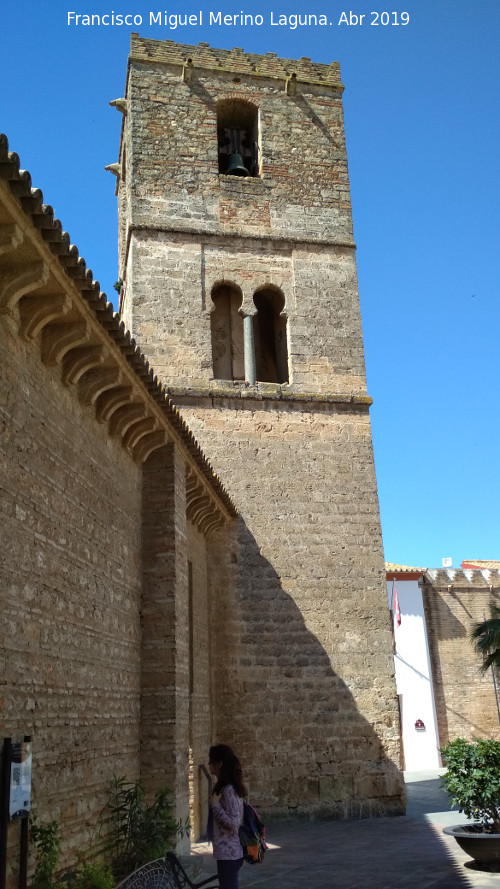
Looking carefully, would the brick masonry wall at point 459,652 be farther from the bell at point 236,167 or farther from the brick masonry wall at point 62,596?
the brick masonry wall at point 62,596

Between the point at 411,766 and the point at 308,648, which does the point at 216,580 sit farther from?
the point at 411,766

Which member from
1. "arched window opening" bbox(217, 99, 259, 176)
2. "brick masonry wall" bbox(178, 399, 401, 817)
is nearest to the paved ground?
"brick masonry wall" bbox(178, 399, 401, 817)

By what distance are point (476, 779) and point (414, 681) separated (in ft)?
61.0

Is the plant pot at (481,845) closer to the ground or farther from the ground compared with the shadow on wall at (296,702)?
closer to the ground

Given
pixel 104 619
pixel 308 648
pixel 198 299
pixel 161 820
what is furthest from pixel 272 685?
pixel 198 299

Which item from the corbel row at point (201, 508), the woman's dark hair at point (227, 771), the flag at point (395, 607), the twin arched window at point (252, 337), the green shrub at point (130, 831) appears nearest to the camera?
the woman's dark hair at point (227, 771)

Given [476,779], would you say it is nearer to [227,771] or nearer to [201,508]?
[227,771]

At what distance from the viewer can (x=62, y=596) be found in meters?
6.59

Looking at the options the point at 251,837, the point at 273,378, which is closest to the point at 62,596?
the point at 251,837

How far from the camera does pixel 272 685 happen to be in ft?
43.4

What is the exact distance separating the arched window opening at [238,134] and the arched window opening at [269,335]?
2801 millimetres

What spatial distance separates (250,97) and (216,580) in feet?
34.1

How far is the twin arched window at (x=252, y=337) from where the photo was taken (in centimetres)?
1592

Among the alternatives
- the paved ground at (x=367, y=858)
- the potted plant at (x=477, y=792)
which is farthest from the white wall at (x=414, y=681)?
the potted plant at (x=477, y=792)
